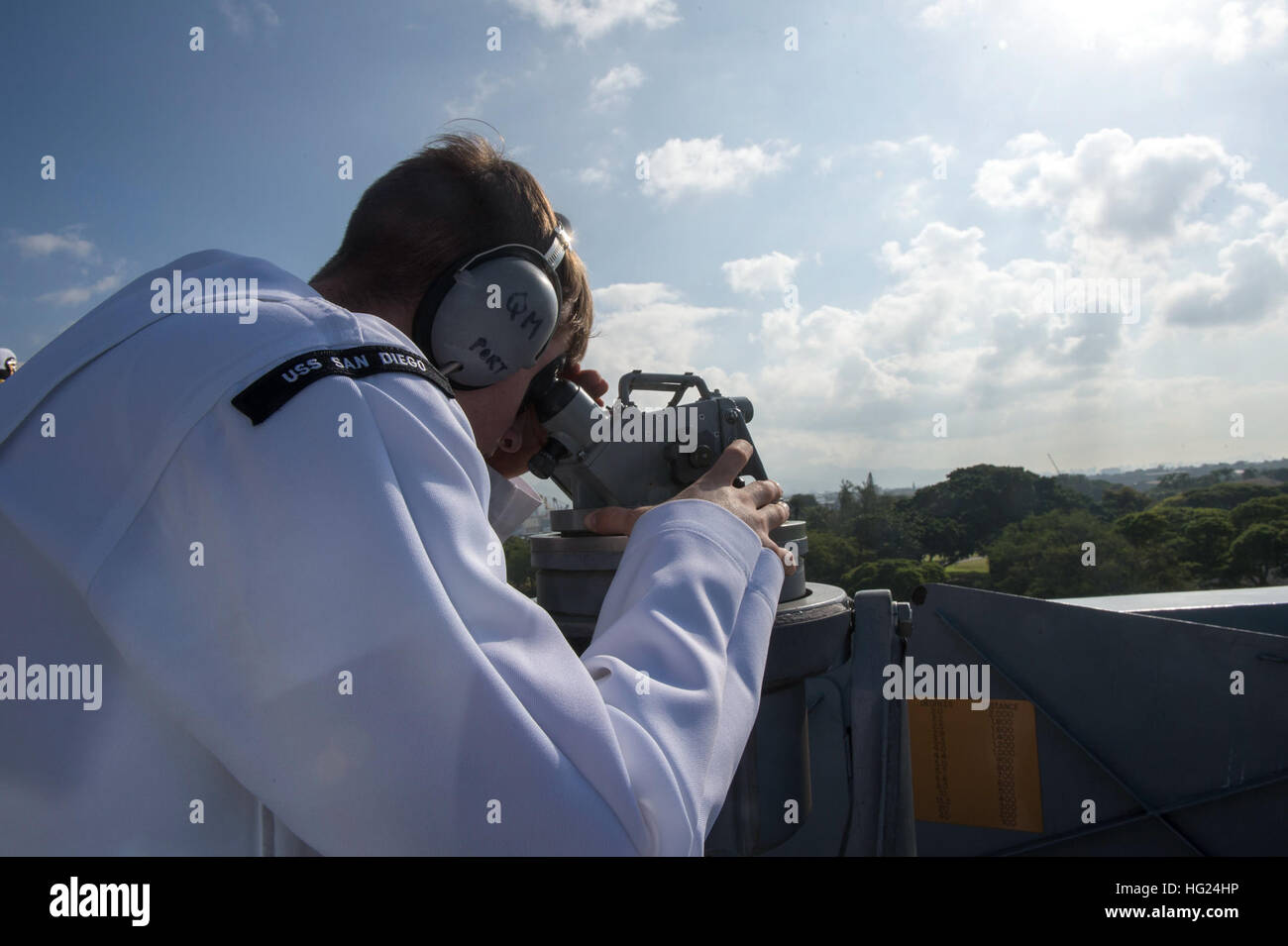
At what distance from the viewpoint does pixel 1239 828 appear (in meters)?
2.48

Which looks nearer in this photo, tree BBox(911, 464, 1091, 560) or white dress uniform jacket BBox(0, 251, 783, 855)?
white dress uniform jacket BBox(0, 251, 783, 855)

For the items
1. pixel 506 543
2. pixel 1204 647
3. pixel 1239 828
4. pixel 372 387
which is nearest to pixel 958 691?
pixel 1204 647

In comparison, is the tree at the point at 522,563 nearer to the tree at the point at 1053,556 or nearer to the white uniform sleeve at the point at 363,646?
the white uniform sleeve at the point at 363,646

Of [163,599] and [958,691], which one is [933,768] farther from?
[163,599]

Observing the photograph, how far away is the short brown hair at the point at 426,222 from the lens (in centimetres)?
116

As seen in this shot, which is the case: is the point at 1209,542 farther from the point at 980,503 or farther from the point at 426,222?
the point at 426,222

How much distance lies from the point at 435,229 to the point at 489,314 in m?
0.15

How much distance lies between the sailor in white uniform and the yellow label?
7.34 feet

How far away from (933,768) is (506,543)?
1746 mm

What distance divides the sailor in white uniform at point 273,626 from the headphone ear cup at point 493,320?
43cm

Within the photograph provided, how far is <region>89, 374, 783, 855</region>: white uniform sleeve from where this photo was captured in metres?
Answer: 0.57

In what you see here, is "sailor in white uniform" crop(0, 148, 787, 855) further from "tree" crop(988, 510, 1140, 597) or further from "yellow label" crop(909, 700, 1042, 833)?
"tree" crop(988, 510, 1140, 597)

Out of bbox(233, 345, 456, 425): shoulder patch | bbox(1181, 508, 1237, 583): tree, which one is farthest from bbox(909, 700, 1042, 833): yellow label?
bbox(1181, 508, 1237, 583): tree
